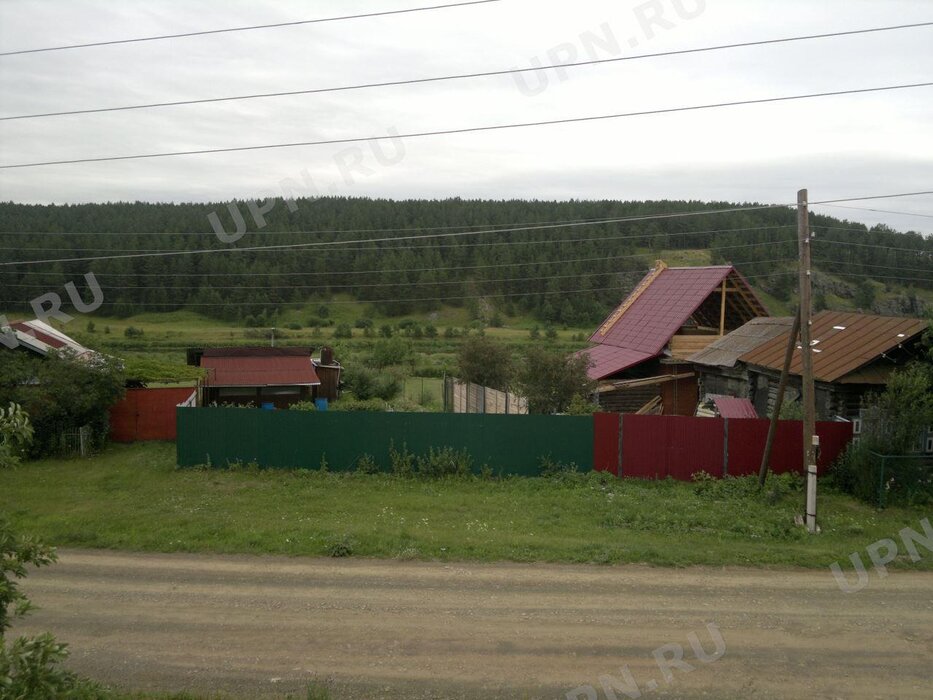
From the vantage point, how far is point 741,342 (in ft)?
84.6

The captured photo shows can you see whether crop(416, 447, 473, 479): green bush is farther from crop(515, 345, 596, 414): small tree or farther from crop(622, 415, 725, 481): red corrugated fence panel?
crop(515, 345, 596, 414): small tree

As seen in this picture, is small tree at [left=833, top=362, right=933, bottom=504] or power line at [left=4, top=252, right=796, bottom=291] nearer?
small tree at [left=833, top=362, right=933, bottom=504]

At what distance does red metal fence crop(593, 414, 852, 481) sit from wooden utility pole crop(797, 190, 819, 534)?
11.2 ft

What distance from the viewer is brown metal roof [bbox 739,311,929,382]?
1786 cm

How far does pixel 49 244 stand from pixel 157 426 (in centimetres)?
5779

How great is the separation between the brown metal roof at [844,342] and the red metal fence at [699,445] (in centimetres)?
199

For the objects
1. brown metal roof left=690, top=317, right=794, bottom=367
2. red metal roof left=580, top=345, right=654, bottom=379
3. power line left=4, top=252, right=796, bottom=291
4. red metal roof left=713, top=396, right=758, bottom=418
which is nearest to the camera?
red metal roof left=713, top=396, right=758, bottom=418

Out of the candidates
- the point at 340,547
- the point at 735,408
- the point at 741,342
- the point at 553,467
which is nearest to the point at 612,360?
the point at 741,342

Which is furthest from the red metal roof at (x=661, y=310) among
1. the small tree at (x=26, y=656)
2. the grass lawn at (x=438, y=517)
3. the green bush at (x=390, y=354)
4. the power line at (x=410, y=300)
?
the power line at (x=410, y=300)

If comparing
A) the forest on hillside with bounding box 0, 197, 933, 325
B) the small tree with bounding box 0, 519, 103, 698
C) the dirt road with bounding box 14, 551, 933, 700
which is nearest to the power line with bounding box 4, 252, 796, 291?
the forest on hillside with bounding box 0, 197, 933, 325

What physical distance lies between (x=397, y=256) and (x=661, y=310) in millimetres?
53841

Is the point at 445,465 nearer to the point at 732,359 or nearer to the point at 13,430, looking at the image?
the point at 732,359

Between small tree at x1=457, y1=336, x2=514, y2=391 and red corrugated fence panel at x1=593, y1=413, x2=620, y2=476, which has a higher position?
small tree at x1=457, y1=336, x2=514, y2=391

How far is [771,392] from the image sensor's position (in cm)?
2197
